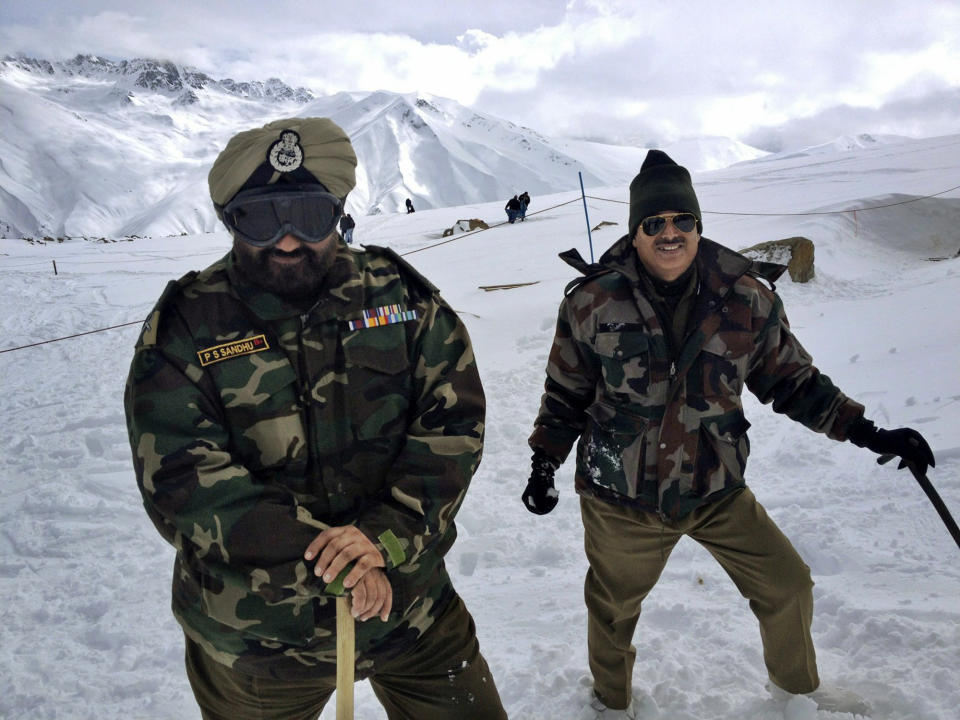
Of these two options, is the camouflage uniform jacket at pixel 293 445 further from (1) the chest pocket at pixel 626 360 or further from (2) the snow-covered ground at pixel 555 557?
(2) the snow-covered ground at pixel 555 557

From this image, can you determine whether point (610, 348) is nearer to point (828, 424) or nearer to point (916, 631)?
point (828, 424)

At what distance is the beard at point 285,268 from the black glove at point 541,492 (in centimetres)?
114

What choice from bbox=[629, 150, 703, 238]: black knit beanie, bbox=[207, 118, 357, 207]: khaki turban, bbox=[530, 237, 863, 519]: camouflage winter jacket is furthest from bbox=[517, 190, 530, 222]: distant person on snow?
bbox=[207, 118, 357, 207]: khaki turban

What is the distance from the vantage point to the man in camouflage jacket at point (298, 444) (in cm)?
152

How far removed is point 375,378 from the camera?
171 centimetres

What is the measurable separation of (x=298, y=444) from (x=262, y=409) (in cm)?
13

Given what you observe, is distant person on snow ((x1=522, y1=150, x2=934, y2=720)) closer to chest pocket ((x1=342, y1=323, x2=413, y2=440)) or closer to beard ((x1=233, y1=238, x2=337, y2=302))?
Answer: chest pocket ((x1=342, y1=323, x2=413, y2=440))

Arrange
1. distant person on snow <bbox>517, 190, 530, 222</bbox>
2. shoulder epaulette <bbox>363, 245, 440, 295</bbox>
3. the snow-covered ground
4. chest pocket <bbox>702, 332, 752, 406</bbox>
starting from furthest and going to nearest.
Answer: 1. distant person on snow <bbox>517, 190, 530, 222</bbox>
2. the snow-covered ground
3. chest pocket <bbox>702, 332, 752, 406</bbox>
4. shoulder epaulette <bbox>363, 245, 440, 295</bbox>

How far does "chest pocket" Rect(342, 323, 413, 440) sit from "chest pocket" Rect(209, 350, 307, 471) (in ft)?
0.49

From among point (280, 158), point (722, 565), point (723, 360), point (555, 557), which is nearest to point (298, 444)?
point (280, 158)

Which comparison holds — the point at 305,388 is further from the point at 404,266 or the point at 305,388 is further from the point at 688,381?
the point at 688,381

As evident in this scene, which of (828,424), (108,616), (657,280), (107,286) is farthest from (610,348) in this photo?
(107,286)

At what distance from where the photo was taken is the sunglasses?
2193 millimetres

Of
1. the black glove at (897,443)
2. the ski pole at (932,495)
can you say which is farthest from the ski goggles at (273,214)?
the ski pole at (932,495)
